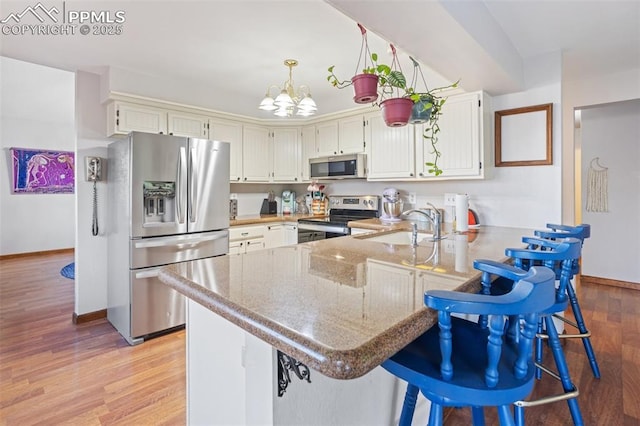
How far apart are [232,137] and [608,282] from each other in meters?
5.20

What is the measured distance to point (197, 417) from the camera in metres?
1.25

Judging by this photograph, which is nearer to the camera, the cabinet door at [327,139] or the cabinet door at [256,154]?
the cabinet door at [327,139]

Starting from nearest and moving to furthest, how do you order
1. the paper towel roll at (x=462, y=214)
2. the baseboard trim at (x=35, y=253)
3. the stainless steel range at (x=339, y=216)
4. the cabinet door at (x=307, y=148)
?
the paper towel roll at (x=462, y=214) < the stainless steel range at (x=339, y=216) < the cabinet door at (x=307, y=148) < the baseboard trim at (x=35, y=253)

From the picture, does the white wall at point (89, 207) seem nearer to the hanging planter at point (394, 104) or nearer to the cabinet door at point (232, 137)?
the cabinet door at point (232, 137)

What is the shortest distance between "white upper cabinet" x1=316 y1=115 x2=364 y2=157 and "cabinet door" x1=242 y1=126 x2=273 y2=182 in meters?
0.70

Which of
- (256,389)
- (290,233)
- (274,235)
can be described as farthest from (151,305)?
(256,389)

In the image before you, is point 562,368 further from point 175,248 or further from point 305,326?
point 175,248

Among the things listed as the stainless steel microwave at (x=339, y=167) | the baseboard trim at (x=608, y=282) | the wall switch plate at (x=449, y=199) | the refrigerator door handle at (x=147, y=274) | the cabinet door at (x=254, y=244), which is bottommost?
the baseboard trim at (x=608, y=282)

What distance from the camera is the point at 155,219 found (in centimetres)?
279

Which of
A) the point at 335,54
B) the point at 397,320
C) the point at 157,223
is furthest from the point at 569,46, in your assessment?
the point at 157,223

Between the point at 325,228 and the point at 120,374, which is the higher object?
the point at 325,228

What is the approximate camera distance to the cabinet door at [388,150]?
10.4ft

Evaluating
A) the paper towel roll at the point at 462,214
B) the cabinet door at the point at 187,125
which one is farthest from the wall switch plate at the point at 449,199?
the cabinet door at the point at 187,125

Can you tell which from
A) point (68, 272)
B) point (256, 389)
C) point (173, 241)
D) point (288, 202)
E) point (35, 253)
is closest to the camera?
point (256, 389)
